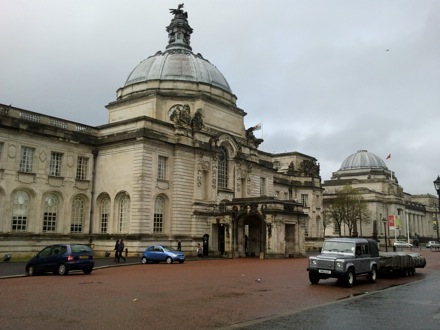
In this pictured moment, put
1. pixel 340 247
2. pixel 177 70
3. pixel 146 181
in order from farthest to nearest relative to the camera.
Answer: pixel 177 70
pixel 146 181
pixel 340 247

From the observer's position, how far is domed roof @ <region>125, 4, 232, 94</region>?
52750 mm

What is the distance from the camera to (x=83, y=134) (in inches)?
1689

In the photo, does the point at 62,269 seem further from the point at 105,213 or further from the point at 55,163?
the point at 105,213

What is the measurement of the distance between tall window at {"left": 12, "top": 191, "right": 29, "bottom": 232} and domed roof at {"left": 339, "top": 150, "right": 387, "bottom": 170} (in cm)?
8917

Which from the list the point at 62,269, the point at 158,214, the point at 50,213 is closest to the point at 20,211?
the point at 50,213

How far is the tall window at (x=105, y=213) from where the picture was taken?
1666 inches

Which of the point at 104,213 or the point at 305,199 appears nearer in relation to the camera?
the point at 104,213

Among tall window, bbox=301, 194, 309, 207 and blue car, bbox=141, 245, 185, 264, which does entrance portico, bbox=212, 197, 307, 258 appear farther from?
tall window, bbox=301, 194, 309, 207

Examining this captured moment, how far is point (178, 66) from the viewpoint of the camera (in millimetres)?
53250

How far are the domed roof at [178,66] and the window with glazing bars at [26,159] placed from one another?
18.5m

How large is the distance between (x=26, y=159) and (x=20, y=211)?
4396mm

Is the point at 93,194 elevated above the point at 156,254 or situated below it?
above

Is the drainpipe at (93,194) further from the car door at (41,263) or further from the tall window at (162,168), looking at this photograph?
the car door at (41,263)

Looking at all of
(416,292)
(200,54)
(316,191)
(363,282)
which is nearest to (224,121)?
(200,54)
